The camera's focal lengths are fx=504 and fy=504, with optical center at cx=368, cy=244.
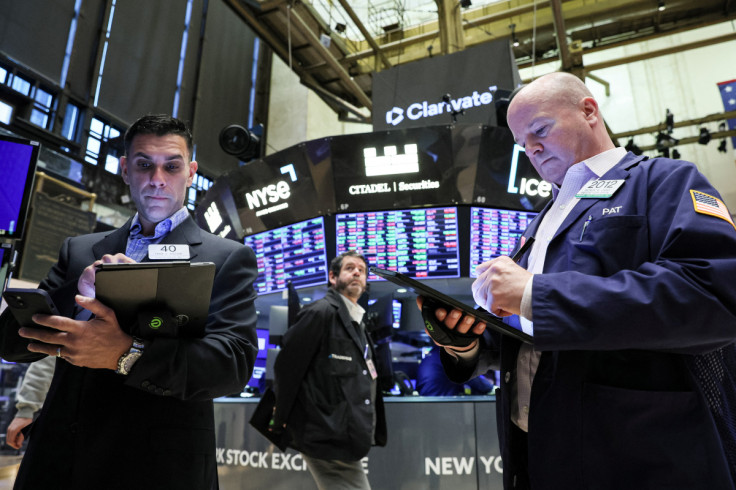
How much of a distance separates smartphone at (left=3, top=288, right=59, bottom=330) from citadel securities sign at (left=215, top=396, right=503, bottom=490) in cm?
307

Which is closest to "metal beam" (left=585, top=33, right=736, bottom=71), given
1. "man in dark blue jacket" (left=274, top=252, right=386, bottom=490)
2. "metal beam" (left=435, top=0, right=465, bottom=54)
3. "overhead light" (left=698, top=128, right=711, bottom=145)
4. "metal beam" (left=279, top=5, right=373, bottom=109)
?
"overhead light" (left=698, top=128, right=711, bottom=145)

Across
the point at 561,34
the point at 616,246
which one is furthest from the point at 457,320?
the point at 561,34

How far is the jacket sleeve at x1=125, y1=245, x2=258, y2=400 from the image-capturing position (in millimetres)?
1309

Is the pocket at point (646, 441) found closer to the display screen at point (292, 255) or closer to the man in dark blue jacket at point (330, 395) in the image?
the man in dark blue jacket at point (330, 395)

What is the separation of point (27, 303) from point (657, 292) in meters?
1.44

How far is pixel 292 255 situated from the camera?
19.8 feet

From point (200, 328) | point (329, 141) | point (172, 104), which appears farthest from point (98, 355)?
point (172, 104)

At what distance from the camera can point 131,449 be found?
1398 mm

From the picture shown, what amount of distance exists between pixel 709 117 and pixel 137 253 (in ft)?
39.8

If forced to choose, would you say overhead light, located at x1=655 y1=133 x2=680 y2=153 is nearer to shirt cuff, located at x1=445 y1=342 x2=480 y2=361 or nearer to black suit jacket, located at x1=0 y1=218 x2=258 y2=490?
shirt cuff, located at x1=445 y1=342 x2=480 y2=361

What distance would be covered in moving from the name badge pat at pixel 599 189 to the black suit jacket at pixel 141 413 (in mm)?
1094

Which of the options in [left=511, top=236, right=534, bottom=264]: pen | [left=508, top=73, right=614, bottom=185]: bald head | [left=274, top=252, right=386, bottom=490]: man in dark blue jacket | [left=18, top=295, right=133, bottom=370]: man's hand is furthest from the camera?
[left=274, top=252, right=386, bottom=490]: man in dark blue jacket

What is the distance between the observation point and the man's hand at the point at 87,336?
1.24m

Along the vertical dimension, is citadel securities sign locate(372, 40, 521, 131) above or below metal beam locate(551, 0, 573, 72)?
below
